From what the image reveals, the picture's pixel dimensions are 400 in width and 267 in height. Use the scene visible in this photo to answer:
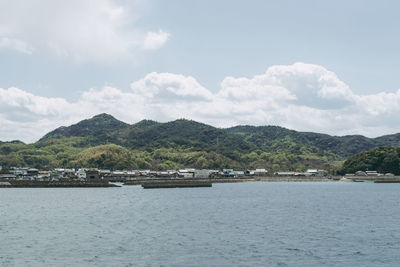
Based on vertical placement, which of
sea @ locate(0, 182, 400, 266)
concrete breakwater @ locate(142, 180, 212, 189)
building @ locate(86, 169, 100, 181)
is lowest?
sea @ locate(0, 182, 400, 266)

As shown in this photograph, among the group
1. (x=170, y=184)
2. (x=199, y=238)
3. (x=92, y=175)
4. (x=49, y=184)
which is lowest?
(x=199, y=238)

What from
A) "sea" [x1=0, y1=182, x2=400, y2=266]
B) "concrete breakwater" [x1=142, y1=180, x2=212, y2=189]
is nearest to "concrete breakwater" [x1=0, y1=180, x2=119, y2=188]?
"concrete breakwater" [x1=142, y1=180, x2=212, y2=189]

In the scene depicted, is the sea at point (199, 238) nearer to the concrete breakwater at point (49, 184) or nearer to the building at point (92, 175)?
the concrete breakwater at point (49, 184)

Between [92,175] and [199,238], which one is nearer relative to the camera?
[199,238]

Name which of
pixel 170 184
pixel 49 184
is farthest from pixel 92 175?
pixel 170 184

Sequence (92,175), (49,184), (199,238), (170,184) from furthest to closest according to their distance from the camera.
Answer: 1. (92,175)
2. (170,184)
3. (49,184)
4. (199,238)

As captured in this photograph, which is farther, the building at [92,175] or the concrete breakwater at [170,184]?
the building at [92,175]

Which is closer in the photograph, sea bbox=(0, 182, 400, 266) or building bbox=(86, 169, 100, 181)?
sea bbox=(0, 182, 400, 266)

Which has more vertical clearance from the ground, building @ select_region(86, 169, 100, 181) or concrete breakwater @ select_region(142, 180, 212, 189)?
building @ select_region(86, 169, 100, 181)

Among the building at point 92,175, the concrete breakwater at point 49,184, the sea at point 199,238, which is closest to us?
the sea at point 199,238

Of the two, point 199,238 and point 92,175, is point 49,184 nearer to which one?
point 92,175

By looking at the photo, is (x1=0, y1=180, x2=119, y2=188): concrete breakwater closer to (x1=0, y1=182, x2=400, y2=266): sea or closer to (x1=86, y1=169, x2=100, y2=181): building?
(x1=86, y1=169, x2=100, y2=181): building

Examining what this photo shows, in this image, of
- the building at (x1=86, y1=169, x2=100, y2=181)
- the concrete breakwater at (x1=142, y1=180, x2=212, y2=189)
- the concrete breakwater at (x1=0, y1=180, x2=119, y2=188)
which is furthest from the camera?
the building at (x1=86, y1=169, x2=100, y2=181)

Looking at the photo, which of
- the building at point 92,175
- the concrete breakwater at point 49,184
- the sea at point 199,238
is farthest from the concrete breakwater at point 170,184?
the sea at point 199,238
